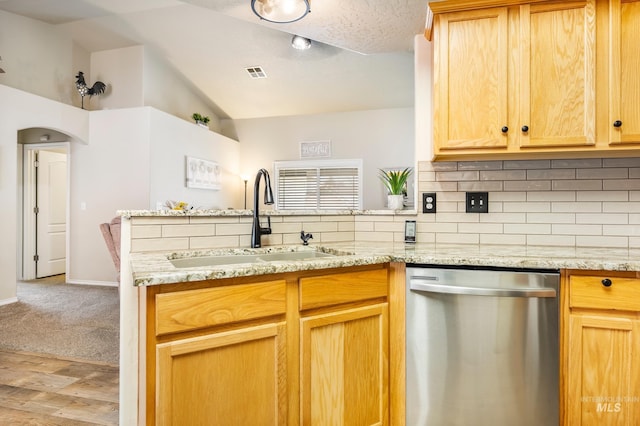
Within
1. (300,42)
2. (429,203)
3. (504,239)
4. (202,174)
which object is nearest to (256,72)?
(300,42)

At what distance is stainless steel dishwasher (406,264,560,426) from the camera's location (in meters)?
1.47

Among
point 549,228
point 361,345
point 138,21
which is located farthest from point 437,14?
point 138,21

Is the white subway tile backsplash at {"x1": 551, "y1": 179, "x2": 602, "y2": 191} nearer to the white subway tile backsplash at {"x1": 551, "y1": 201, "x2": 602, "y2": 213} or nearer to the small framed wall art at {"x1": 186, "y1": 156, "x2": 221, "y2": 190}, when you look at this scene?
the white subway tile backsplash at {"x1": 551, "y1": 201, "x2": 602, "y2": 213}

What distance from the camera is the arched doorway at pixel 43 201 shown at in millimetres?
5340

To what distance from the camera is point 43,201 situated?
5574 mm

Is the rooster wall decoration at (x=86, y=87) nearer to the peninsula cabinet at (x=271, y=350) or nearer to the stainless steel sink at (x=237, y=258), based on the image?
the stainless steel sink at (x=237, y=258)

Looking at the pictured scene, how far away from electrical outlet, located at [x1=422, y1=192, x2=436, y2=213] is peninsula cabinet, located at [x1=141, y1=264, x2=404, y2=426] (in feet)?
2.34

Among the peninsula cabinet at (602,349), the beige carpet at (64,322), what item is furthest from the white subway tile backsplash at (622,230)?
the beige carpet at (64,322)

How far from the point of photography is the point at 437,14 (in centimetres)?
186

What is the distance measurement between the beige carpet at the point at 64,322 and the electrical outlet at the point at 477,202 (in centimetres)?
248

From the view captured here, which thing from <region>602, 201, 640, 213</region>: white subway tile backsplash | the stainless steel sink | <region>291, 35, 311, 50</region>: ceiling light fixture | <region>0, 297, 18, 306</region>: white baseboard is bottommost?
<region>0, 297, 18, 306</region>: white baseboard

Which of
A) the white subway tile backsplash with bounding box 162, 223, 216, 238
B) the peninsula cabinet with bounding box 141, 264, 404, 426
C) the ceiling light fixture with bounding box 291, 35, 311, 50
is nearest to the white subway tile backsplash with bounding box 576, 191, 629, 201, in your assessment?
the peninsula cabinet with bounding box 141, 264, 404, 426

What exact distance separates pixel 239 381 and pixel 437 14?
1.86 metres

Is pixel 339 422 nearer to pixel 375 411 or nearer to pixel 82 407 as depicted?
pixel 375 411
